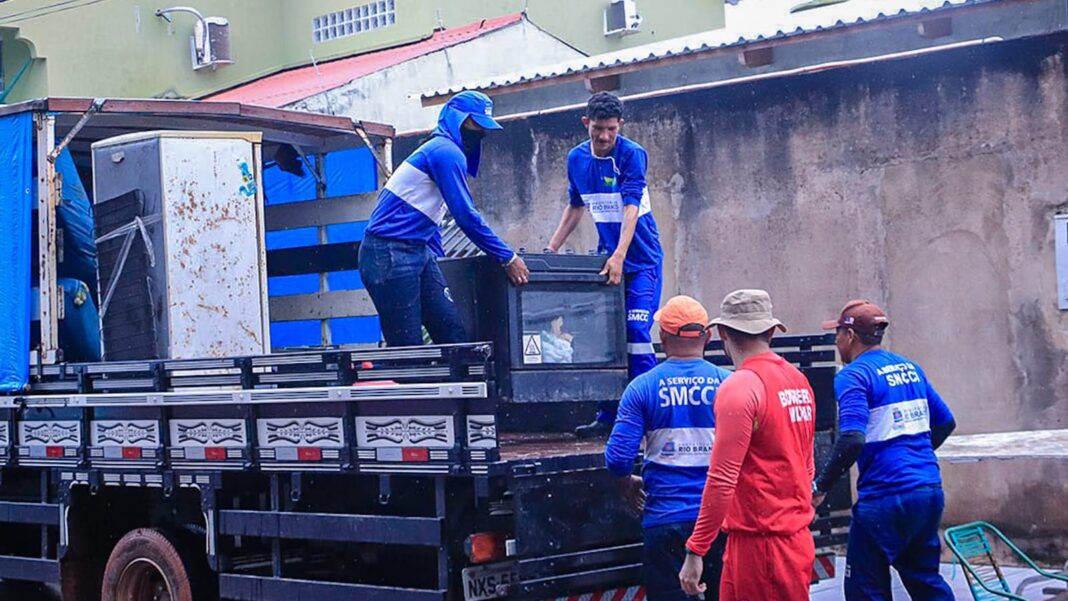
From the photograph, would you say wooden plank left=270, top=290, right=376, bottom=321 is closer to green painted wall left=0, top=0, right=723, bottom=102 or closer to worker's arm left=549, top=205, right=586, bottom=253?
worker's arm left=549, top=205, right=586, bottom=253

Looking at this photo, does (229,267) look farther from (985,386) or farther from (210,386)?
(985,386)

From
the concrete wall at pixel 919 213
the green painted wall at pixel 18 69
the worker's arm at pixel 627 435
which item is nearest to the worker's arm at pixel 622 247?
the worker's arm at pixel 627 435

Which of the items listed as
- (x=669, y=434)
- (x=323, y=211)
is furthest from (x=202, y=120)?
(x=669, y=434)

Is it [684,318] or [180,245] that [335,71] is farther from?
[684,318]

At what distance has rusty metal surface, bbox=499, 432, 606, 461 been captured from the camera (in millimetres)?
6180

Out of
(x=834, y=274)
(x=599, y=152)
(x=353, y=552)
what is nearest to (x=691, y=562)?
(x=353, y=552)

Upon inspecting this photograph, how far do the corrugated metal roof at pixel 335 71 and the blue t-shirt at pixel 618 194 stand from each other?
10.2 meters

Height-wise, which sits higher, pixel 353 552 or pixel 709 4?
pixel 709 4

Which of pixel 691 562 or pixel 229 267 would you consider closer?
pixel 691 562

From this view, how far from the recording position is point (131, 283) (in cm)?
816

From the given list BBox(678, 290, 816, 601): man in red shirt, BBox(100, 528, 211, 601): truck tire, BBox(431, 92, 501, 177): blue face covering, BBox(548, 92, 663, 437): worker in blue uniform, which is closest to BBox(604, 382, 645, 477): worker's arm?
BBox(678, 290, 816, 601): man in red shirt

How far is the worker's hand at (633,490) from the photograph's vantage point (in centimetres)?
605

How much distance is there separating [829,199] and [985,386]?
1.74 metres

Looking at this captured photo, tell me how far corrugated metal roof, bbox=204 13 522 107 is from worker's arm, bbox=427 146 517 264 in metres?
10.6
